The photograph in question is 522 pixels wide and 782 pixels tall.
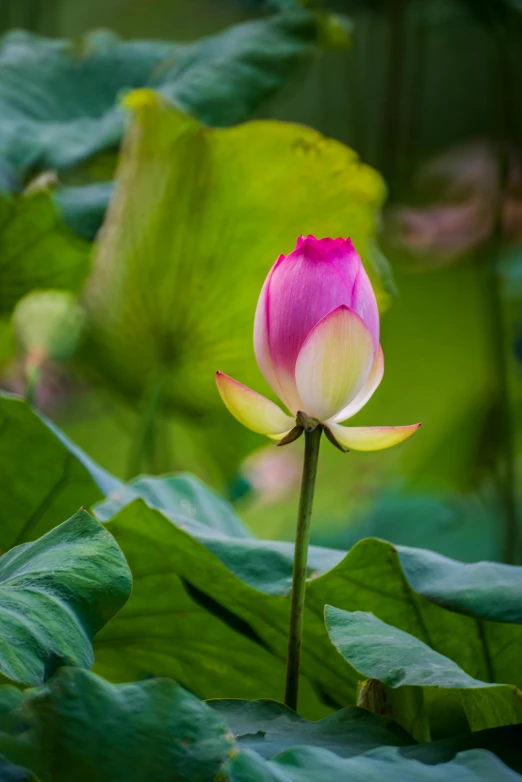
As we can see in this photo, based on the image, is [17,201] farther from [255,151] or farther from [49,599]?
[49,599]

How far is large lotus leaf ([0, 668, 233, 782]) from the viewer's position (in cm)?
24

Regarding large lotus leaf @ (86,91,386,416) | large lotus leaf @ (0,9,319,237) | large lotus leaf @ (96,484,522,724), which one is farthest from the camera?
large lotus leaf @ (0,9,319,237)

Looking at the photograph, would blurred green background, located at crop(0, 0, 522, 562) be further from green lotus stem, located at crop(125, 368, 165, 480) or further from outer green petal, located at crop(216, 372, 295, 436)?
outer green petal, located at crop(216, 372, 295, 436)

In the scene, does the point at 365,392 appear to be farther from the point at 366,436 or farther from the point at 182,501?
the point at 182,501

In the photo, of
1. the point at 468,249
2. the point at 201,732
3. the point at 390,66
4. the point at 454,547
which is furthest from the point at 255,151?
the point at 390,66

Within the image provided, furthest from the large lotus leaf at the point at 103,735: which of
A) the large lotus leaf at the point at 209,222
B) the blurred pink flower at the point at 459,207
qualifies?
the blurred pink flower at the point at 459,207

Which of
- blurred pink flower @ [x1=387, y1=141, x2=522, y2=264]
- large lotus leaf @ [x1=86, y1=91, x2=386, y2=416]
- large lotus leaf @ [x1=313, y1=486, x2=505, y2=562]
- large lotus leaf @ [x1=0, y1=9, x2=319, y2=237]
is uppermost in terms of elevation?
blurred pink flower @ [x1=387, y1=141, x2=522, y2=264]

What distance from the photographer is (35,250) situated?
0.78 meters

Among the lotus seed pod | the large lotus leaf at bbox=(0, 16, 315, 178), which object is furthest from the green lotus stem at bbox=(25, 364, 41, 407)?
the large lotus leaf at bbox=(0, 16, 315, 178)

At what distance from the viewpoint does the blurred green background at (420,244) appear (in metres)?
1.81

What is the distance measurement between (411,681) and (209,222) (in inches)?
19.9

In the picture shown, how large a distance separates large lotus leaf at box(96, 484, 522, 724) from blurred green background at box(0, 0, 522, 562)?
1184 mm

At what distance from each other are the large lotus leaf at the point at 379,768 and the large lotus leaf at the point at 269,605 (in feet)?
0.27

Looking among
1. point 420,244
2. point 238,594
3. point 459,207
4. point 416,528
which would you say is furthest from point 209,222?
point 459,207
